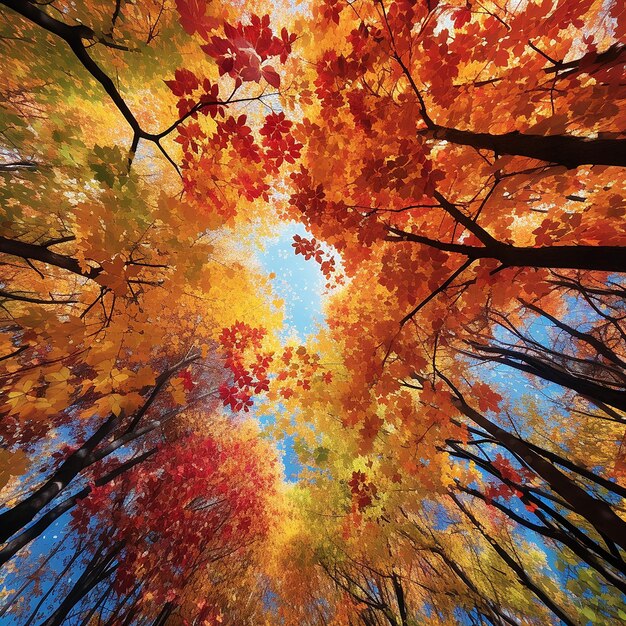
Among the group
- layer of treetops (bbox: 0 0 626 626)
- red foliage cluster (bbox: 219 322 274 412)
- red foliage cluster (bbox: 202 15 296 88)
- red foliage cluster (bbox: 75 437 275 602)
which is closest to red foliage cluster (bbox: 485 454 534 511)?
layer of treetops (bbox: 0 0 626 626)

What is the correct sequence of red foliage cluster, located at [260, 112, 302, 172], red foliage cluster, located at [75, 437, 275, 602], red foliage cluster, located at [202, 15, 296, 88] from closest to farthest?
red foliage cluster, located at [202, 15, 296, 88], red foliage cluster, located at [260, 112, 302, 172], red foliage cluster, located at [75, 437, 275, 602]

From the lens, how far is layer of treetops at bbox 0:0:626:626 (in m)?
2.60

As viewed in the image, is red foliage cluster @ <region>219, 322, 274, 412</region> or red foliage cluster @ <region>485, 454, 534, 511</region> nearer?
red foliage cluster @ <region>485, 454, 534, 511</region>

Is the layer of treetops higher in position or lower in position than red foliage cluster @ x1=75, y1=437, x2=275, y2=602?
higher

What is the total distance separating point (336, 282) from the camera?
340 inches

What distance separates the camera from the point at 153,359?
10117 millimetres

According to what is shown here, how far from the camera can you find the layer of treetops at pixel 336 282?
2.60m

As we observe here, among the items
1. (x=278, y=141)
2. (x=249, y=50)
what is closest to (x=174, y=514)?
(x=278, y=141)

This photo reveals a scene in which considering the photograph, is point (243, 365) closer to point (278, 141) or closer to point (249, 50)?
point (278, 141)

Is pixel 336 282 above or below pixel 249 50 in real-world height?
below

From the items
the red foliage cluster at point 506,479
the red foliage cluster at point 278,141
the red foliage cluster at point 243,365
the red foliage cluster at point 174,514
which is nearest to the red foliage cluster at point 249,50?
the red foliage cluster at point 278,141

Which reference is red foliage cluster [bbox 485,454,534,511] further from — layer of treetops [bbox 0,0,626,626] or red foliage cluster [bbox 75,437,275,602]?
red foliage cluster [bbox 75,437,275,602]

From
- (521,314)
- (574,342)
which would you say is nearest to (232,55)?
(521,314)

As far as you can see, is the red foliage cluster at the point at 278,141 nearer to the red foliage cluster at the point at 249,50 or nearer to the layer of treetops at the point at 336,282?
the layer of treetops at the point at 336,282
